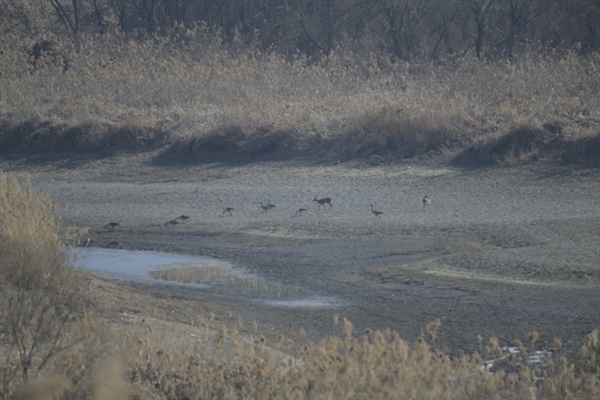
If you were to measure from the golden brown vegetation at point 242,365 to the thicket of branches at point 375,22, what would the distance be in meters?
20.7

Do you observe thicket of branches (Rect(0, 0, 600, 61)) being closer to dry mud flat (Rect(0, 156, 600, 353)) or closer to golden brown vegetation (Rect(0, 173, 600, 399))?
dry mud flat (Rect(0, 156, 600, 353))

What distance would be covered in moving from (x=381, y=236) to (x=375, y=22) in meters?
23.9

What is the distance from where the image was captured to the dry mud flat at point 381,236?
9.16 metres

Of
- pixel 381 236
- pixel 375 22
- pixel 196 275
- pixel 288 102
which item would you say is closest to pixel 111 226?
pixel 196 275

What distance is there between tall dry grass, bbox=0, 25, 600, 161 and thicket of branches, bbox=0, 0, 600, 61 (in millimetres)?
2466

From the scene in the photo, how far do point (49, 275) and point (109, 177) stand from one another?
39.7 ft

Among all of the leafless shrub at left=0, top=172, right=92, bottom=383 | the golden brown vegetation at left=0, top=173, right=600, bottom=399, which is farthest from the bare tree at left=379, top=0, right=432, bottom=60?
the golden brown vegetation at left=0, top=173, right=600, bottom=399

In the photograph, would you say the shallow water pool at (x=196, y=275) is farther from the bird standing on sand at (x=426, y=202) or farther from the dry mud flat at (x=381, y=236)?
the bird standing on sand at (x=426, y=202)

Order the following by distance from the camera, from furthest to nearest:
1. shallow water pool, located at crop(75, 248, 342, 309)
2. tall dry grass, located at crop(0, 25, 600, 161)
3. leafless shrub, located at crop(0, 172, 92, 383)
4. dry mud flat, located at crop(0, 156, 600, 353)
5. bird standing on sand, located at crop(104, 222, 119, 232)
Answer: tall dry grass, located at crop(0, 25, 600, 161)
bird standing on sand, located at crop(104, 222, 119, 232)
shallow water pool, located at crop(75, 248, 342, 309)
dry mud flat, located at crop(0, 156, 600, 353)
leafless shrub, located at crop(0, 172, 92, 383)

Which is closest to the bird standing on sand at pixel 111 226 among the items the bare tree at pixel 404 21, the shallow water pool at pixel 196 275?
the shallow water pool at pixel 196 275

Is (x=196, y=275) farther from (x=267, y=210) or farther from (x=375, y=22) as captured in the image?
(x=375, y=22)

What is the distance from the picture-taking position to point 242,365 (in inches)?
261

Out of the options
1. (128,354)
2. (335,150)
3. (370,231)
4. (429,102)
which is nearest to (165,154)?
(335,150)

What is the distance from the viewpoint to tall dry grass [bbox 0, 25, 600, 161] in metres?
19.4
